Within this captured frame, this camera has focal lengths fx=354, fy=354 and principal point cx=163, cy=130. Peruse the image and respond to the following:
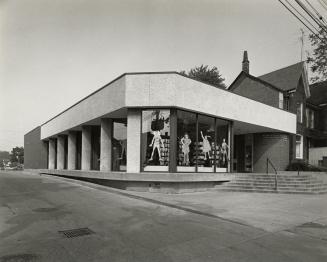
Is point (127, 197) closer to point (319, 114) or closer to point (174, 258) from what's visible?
point (174, 258)

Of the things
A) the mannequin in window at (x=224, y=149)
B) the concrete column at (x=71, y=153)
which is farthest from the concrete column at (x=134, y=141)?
the concrete column at (x=71, y=153)

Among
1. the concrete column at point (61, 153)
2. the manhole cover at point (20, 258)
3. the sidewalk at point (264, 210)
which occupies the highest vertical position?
the concrete column at point (61, 153)

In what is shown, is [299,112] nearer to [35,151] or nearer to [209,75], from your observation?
[209,75]

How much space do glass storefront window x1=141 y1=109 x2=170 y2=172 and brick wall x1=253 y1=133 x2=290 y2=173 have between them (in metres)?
12.0

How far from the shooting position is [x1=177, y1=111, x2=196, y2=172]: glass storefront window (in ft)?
55.4

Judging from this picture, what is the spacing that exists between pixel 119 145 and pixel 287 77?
17.9 meters

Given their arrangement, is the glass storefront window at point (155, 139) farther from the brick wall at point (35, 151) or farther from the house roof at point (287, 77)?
the brick wall at point (35, 151)

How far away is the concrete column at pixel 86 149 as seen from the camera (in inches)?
921

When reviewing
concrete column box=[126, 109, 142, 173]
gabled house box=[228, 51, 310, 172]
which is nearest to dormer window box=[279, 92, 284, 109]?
gabled house box=[228, 51, 310, 172]

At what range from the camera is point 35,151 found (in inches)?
1716

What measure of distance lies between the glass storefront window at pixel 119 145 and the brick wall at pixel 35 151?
20.8 meters

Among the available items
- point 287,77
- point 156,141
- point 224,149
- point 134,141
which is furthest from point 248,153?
point 134,141

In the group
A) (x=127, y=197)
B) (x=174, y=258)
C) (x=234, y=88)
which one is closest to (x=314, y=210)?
(x=127, y=197)

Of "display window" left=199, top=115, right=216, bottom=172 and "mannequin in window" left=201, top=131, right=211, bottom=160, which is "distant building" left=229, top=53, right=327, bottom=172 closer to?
"display window" left=199, top=115, right=216, bottom=172
